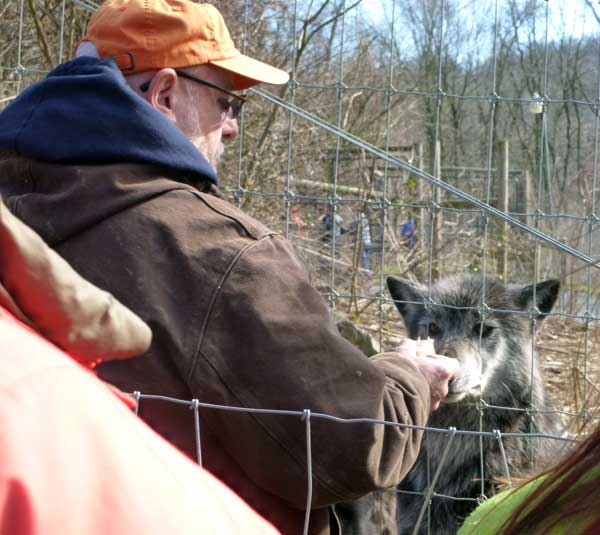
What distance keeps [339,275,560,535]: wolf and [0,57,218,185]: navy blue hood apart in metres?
2.46

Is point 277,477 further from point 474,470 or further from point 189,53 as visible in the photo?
point 474,470

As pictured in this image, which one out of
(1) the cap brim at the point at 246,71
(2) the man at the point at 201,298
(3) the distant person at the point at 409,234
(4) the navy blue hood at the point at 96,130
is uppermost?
(1) the cap brim at the point at 246,71

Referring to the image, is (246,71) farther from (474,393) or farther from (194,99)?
(474,393)

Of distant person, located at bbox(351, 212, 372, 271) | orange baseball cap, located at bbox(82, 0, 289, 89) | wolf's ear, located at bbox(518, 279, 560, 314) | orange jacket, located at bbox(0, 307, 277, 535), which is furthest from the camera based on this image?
distant person, located at bbox(351, 212, 372, 271)

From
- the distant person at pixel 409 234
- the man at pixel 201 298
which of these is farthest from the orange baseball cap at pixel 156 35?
the distant person at pixel 409 234

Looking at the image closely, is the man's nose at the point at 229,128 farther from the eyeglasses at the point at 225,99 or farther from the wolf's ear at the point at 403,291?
the wolf's ear at the point at 403,291

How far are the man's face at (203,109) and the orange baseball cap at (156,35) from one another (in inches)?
2.6

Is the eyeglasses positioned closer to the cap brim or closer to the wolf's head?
the cap brim

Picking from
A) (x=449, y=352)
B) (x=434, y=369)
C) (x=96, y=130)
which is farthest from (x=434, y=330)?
(x=96, y=130)

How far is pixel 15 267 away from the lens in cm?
120

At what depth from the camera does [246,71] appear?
2980mm

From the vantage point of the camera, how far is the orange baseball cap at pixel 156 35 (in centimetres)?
279

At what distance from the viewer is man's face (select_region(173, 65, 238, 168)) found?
2891 millimetres

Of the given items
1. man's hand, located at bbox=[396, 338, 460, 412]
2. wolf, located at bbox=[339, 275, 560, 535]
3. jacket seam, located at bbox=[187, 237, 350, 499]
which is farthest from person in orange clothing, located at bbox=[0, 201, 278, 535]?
wolf, located at bbox=[339, 275, 560, 535]
